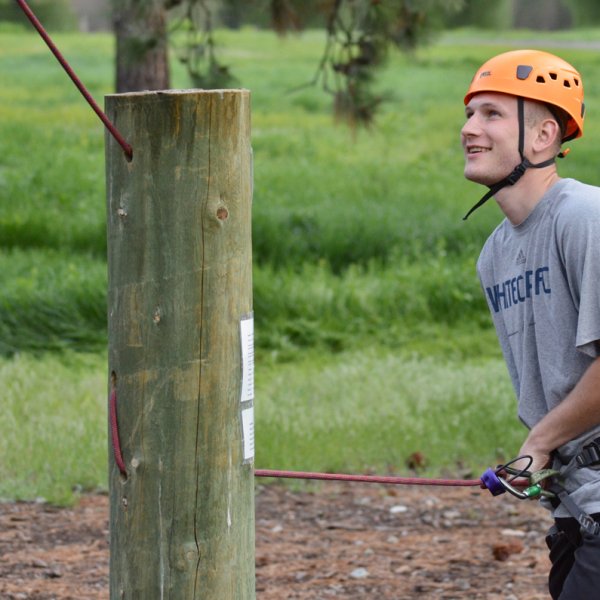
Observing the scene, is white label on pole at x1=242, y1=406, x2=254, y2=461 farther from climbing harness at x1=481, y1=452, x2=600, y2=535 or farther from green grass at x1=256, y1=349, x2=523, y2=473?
green grass at x1=256, y1=349, x2=523, y2=473

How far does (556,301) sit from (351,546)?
2.14 metres

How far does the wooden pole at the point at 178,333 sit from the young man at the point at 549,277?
2.16 feet

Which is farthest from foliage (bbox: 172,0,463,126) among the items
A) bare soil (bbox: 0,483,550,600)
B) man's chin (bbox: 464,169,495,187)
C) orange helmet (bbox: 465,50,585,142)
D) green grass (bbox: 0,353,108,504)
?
man's chin (bbox: 464,169,495,187)

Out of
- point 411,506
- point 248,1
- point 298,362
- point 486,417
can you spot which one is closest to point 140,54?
point 248,1

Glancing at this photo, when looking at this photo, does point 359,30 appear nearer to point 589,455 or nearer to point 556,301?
point 556,301

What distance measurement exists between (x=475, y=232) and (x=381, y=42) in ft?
7.77

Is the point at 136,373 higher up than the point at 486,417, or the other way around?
the point at 136,373

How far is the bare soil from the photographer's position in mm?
4129

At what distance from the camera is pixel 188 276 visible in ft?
7.97

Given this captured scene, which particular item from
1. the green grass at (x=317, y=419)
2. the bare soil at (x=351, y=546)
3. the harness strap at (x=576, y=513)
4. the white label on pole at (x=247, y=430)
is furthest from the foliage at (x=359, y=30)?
the white label on pole at (x=247, y=430)

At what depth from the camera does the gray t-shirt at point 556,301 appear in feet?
8.61

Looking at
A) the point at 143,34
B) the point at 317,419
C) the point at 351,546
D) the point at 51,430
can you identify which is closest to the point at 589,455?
the point at 351,546

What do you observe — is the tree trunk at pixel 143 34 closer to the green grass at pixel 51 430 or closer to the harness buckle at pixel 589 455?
the green grass at pixel 51 430

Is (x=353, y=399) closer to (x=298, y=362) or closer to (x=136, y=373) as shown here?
(x=298, y=362)
